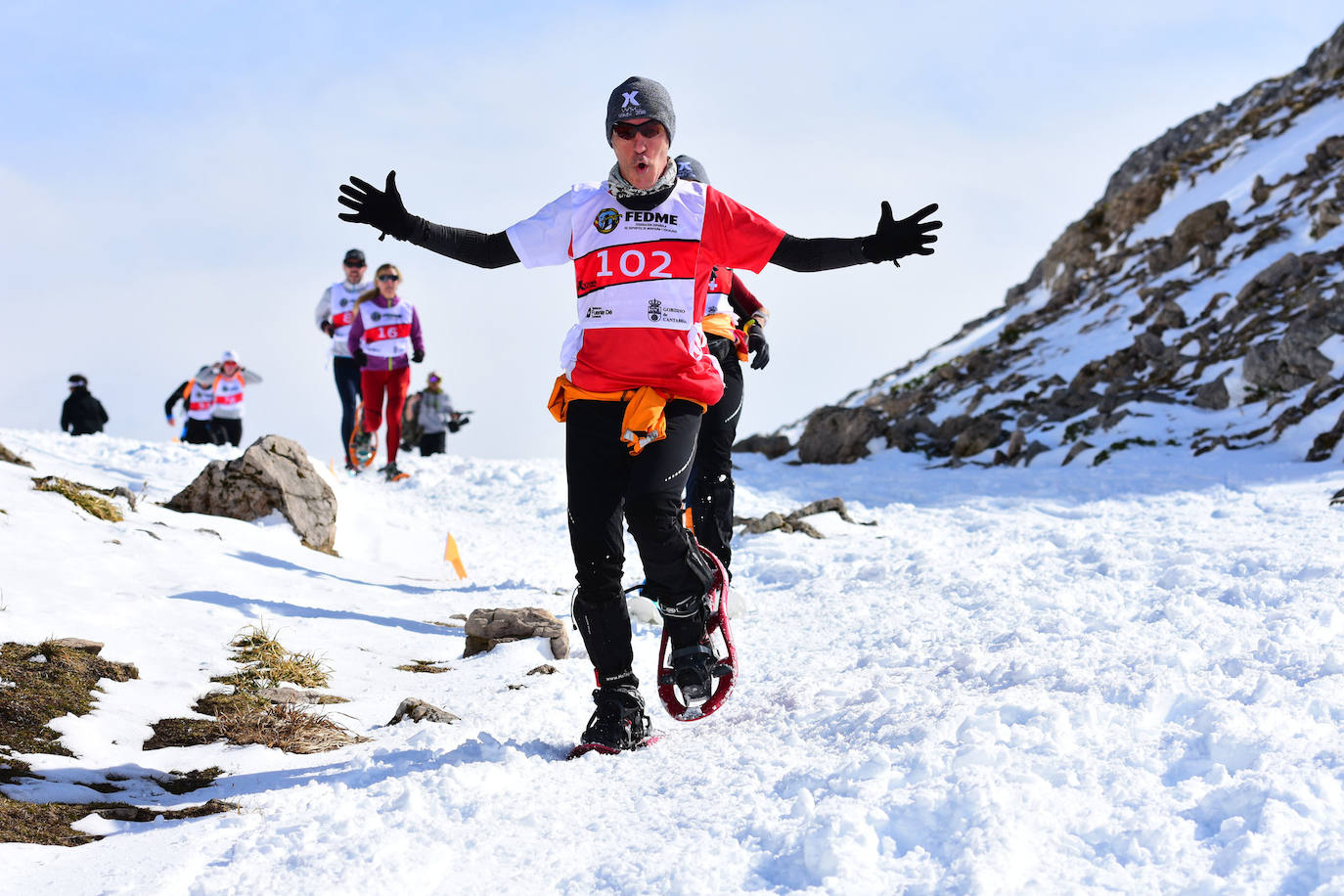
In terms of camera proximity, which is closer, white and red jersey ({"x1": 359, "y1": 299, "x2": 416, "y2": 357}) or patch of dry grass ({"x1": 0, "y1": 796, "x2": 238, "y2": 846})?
patch of dry grass ({"x1": 0, "y1": 796, "x2": 238, "y2": 846})

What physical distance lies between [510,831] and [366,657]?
2.71m

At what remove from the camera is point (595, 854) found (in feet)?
7.86

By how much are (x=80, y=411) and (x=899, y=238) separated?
16142mm

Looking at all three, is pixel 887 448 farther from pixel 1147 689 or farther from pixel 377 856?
pixel 377 856

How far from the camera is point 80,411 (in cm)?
1608

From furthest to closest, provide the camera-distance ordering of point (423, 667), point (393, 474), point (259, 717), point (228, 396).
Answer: point (228, 396), point (393, 474), point (423, 667), point (259, 717)

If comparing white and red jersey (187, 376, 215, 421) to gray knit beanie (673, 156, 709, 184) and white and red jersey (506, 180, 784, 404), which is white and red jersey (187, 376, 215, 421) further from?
white and red jersey (506, 180, 784, 404)

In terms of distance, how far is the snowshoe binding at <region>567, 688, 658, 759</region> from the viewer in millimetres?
3324

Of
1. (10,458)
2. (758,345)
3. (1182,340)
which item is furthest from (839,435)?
(10,458)

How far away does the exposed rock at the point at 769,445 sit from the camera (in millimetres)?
17000

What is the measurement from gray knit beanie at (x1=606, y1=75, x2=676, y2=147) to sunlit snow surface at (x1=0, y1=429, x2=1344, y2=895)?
2178 mm

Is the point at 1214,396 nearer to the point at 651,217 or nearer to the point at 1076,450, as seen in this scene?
the point at 1076,450

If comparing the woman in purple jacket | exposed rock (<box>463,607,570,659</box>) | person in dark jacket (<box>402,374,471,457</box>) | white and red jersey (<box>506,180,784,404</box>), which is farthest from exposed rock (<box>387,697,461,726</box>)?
person in dark jacket (<box>402,374,471,457</box>)

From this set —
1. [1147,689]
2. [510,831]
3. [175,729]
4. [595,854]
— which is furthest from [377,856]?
[1147,689]
